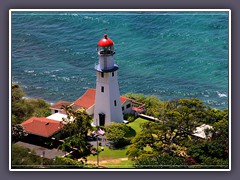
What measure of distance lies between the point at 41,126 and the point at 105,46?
430 centimetres

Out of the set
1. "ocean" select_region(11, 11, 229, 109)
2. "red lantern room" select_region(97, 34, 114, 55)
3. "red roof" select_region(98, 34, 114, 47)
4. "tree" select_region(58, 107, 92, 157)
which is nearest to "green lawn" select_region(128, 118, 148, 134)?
"ocean" select_region(11, 11, 229, 109)

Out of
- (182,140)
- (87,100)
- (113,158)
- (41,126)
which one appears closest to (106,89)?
(87,100)

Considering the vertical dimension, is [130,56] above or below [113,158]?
above

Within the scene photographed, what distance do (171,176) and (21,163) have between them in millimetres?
5875

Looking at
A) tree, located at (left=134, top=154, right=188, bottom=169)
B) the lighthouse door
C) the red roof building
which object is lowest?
tree, located at (left=134, top=154, right=188, bottom=169)

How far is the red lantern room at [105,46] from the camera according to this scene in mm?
33781

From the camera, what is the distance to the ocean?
1307 inches

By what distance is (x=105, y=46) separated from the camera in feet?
111

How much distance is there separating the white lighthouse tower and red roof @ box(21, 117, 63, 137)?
6.70 feet

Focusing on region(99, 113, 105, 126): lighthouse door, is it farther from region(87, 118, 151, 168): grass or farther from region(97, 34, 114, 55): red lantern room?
region(97, 34, 114, 55): red lantern room

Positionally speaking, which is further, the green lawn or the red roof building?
the red roof building

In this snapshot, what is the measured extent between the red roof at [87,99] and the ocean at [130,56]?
0.68 m

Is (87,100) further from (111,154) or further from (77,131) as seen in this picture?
(111,154)

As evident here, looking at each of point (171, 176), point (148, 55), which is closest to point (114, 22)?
point (148, 55)
